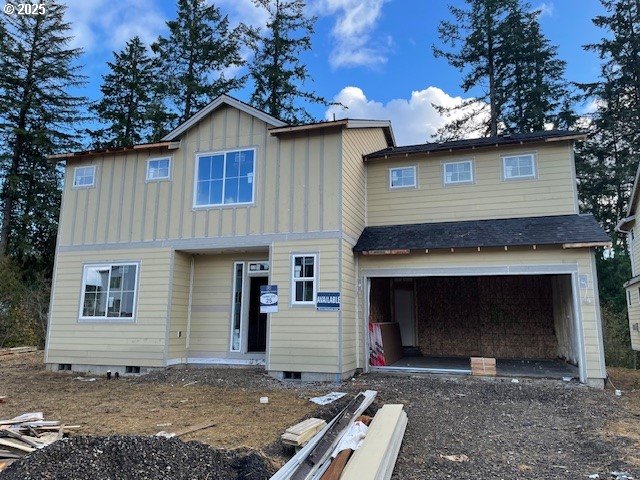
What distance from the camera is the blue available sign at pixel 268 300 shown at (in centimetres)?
992

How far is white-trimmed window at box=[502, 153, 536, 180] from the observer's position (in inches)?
429

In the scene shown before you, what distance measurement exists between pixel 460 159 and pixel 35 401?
1084 cm

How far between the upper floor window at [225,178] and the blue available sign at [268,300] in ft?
7.64

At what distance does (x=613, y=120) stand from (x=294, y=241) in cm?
1961

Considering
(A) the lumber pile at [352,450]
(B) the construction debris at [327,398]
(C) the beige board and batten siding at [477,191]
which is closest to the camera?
(A) the lumber pile at [352,450]

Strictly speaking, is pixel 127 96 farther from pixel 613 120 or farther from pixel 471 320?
pixel 613 120

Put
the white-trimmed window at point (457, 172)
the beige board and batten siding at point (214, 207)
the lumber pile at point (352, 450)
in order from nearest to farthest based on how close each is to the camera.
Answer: the lumber pile at point (352, 450) → the beige board and batten siding at point (214, 207) → the white-trimmed window at point (457, 172)

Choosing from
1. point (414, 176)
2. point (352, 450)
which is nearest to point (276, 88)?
point (414, 176)

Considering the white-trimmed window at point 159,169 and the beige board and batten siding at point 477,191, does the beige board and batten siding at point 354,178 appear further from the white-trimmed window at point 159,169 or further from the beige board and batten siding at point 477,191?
the white-trimmed window at point 159,169

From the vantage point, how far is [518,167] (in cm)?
1098

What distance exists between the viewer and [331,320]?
9.57 meters

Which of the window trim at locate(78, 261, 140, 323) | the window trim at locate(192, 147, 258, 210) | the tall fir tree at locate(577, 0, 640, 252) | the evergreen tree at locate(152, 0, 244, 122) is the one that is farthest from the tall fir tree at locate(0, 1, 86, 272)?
the tall fir tree at locate(577, 0, 640, 252)

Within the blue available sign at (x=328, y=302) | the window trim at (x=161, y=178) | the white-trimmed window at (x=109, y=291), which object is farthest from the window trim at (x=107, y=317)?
the blue available sign at (x=328, y=302)

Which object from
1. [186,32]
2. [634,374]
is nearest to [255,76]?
[186,32]
